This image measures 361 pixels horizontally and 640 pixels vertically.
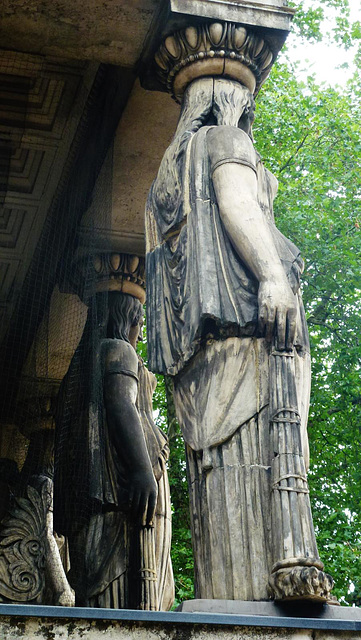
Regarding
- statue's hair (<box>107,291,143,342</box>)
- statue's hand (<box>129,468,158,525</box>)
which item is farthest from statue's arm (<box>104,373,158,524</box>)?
statue's hair (<box>107,291,143,342</box>)

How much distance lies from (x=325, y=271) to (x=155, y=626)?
1265 centimetres

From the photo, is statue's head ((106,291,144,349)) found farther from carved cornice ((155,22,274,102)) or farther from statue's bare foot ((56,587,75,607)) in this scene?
carved cornice ((155,22,274,102))

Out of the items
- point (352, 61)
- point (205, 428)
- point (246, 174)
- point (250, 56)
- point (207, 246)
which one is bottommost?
point (205, 428)

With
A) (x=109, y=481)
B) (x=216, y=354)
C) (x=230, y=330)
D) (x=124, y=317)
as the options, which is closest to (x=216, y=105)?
(x=230, y=330)

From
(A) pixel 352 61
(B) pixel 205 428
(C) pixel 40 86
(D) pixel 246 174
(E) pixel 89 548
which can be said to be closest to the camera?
(B) pixel 205 428

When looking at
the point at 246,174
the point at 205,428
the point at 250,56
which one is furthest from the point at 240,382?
the point at 250,56

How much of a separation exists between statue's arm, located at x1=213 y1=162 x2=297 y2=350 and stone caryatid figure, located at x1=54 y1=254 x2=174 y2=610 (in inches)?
88.6

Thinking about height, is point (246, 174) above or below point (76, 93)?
below

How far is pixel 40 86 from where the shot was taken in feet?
27.9

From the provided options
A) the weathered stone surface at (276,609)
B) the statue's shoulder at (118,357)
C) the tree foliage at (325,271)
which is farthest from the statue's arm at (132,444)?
the tree foliage at (325,271)

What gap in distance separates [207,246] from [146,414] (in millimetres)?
2765

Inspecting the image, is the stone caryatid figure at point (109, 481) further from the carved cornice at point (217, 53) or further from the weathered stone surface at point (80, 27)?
the carved cornice at point (217, 53)

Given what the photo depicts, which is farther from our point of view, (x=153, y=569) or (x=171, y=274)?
(x=153, y=569)

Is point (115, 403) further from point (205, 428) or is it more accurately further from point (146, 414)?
point (205, 428)
